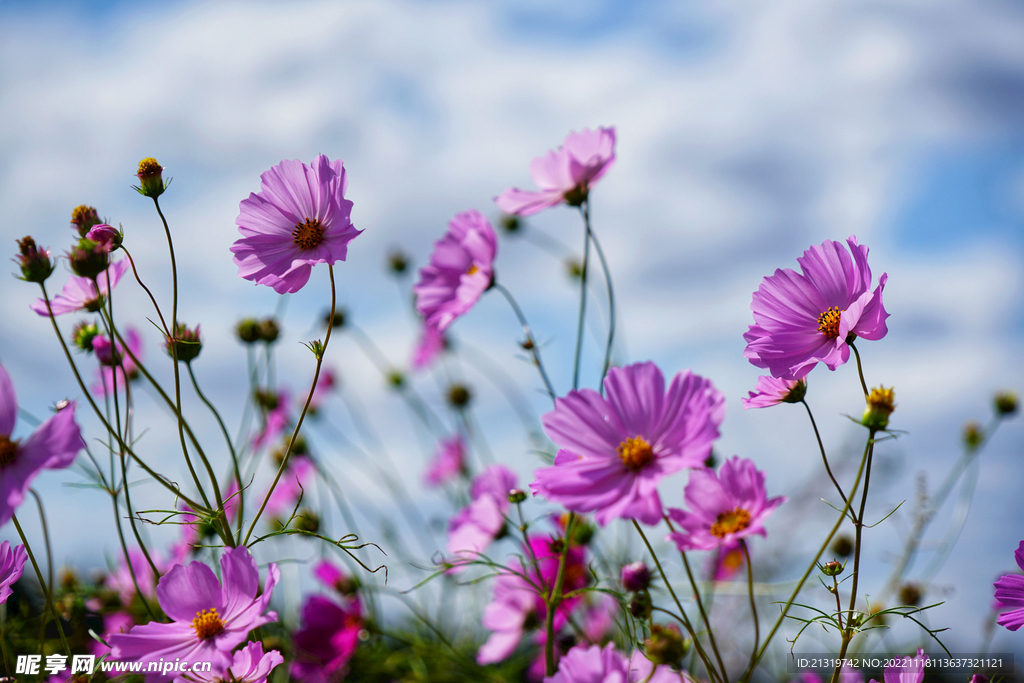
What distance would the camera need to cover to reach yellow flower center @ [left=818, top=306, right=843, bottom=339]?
2.53 feet

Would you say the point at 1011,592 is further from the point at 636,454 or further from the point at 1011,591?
the point at 636,454

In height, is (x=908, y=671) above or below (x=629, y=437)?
below

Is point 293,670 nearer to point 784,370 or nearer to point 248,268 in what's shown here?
point 248,268

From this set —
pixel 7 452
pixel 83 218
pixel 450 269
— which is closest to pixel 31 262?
pixel 83 218

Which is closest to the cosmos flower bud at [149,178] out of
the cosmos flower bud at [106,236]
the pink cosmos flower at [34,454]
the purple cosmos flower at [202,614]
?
the cosmos flower bud at [106,236]

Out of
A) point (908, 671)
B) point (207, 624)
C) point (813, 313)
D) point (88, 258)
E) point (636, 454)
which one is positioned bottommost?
point (908, 671)

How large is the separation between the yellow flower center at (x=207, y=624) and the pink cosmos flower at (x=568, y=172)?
0.66 m

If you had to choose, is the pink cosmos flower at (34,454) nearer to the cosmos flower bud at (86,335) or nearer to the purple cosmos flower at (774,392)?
the cosmos flower bud at (86,335)

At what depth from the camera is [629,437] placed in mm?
674

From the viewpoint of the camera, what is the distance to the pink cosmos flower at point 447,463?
79.0 inches

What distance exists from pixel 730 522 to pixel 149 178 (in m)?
0.73

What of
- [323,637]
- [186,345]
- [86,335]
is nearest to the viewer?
[186,345]

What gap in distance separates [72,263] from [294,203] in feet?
0.76

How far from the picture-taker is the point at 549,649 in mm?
823
